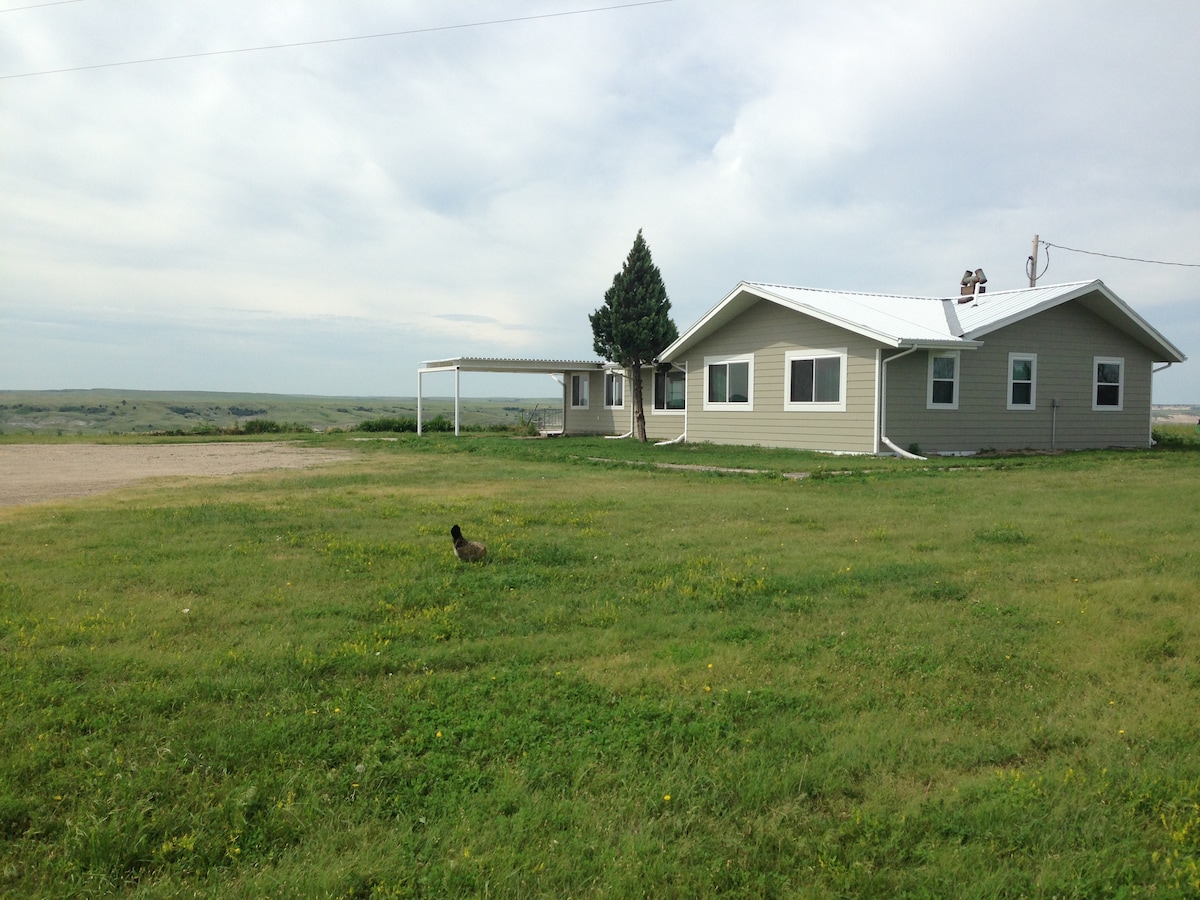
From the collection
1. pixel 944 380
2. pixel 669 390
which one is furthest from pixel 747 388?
pixel 669 390

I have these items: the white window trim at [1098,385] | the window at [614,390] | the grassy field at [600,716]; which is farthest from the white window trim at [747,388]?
the grassy field at [600,716]

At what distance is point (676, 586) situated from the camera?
20.8 feet

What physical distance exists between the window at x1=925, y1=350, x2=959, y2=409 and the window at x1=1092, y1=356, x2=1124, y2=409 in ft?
15.6

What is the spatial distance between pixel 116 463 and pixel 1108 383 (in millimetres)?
23066

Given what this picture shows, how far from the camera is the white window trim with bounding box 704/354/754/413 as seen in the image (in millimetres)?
21500

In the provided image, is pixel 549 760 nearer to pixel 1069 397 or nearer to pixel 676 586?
pixel 676 586

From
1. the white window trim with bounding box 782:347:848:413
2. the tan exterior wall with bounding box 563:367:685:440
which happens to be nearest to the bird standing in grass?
the white window trim with bounding box 782:347:848:413

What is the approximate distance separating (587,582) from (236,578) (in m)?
2.62

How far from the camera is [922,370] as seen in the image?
1841cm

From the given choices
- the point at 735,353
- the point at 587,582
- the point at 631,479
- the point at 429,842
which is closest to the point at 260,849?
the point at 429,842

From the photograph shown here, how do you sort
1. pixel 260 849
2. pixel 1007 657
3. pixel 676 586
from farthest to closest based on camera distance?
pixel 676 586 → pixel 1007 657 → pixel 260 849

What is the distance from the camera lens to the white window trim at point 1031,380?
19.6m

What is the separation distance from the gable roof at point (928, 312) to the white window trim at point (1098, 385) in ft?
2.60

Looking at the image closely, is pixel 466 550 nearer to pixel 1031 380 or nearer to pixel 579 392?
pixel 1031 380
